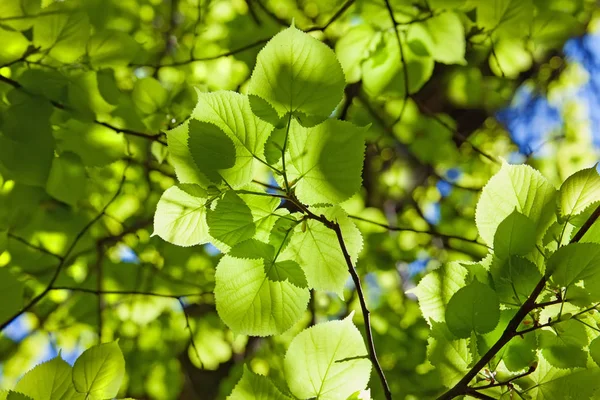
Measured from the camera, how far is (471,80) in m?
1.56

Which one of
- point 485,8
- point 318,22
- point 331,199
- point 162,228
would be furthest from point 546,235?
point 318,22

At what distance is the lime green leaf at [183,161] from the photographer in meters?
0.49

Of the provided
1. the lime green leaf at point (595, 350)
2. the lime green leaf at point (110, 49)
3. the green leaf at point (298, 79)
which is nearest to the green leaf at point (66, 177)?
the lime green leaf at point (110, 49)

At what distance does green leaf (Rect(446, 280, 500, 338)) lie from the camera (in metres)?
0.45

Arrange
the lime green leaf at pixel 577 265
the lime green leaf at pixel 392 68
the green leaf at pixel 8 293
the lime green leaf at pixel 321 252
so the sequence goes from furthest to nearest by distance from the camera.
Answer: the lime green leaf at pixel 392 68
the green leaf at pixel 8 293
the lime green leaf at pixel 321 252
the lime green leaf at pixel 577 265

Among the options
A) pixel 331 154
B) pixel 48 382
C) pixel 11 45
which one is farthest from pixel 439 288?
pixel 11 45

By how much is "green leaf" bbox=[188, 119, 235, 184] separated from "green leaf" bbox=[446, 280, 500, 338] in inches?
9.3

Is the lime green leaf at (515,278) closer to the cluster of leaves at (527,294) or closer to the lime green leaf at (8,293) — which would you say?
the cluster of leaves at (527,294)

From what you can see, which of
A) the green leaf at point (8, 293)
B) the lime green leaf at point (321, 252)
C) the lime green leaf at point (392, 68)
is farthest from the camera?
the lime green leaf at point (392, 68)

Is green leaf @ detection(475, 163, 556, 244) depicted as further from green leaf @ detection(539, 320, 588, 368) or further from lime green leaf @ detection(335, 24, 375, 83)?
lime green leaf @ detection(335, 24, 375, 83)

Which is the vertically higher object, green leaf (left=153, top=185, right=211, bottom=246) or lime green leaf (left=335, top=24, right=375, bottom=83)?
green leaf (left=153, top=185, right=211, bottom=246)

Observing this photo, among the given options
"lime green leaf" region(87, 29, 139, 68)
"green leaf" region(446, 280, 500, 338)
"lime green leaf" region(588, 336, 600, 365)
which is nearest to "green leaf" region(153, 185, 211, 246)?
"green leaf" region(446, 280, 500, 338)

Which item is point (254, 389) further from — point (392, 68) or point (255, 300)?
point (392, 68)

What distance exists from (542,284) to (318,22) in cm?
156
